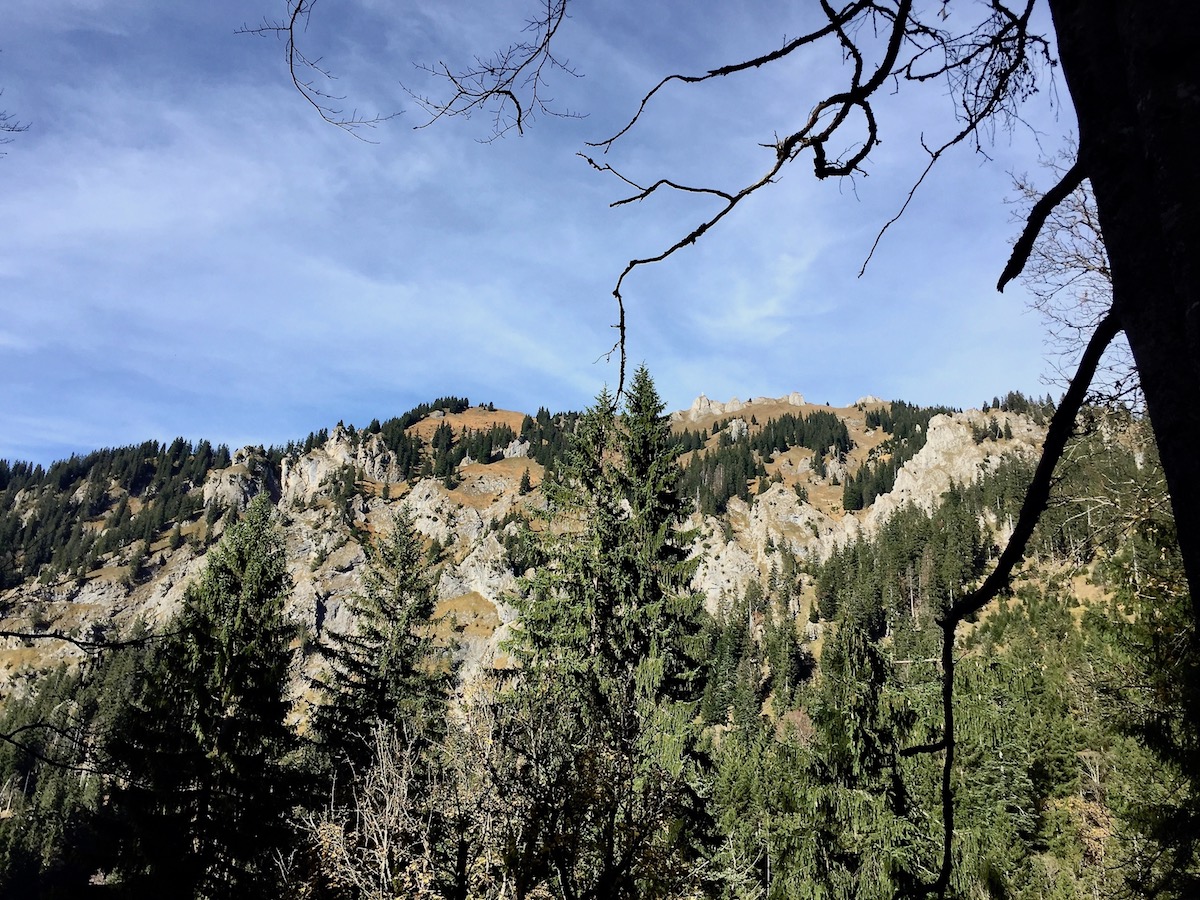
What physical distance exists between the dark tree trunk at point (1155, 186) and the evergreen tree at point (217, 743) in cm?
1496

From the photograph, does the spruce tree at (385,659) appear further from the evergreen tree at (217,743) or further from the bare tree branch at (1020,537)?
the bare tree branch at (1020,537)

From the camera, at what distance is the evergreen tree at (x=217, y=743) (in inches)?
533

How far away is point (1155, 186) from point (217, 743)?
61.3ft

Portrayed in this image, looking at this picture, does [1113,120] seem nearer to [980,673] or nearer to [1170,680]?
[1170,680]

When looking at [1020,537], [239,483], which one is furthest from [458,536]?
[1020,537]

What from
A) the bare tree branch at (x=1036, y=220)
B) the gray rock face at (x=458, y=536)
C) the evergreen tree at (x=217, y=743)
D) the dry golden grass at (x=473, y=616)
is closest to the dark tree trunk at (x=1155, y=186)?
the bare tree branch at (x=1036, y=220)

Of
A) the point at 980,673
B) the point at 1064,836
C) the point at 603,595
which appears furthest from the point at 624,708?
the point at 1064,836

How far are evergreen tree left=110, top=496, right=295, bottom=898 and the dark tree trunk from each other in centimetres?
1496

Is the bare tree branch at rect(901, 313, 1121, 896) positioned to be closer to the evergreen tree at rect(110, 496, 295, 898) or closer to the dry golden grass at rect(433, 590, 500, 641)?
the evergreen tree at rect(110, 496, 295, 898)

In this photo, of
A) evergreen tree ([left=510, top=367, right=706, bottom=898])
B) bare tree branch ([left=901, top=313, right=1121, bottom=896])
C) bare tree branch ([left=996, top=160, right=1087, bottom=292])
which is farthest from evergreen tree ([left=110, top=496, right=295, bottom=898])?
bare tree branch ([left=996, top=160, right=1087, bottom=292])

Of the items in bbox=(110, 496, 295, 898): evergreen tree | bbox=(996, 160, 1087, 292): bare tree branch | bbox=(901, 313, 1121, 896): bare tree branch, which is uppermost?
bbox=(996, 160, 1087, 292): bare tree branch

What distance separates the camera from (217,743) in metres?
15.2

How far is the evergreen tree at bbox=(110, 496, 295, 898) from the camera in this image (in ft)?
44.4

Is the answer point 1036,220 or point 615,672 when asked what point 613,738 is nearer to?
point 615,672
